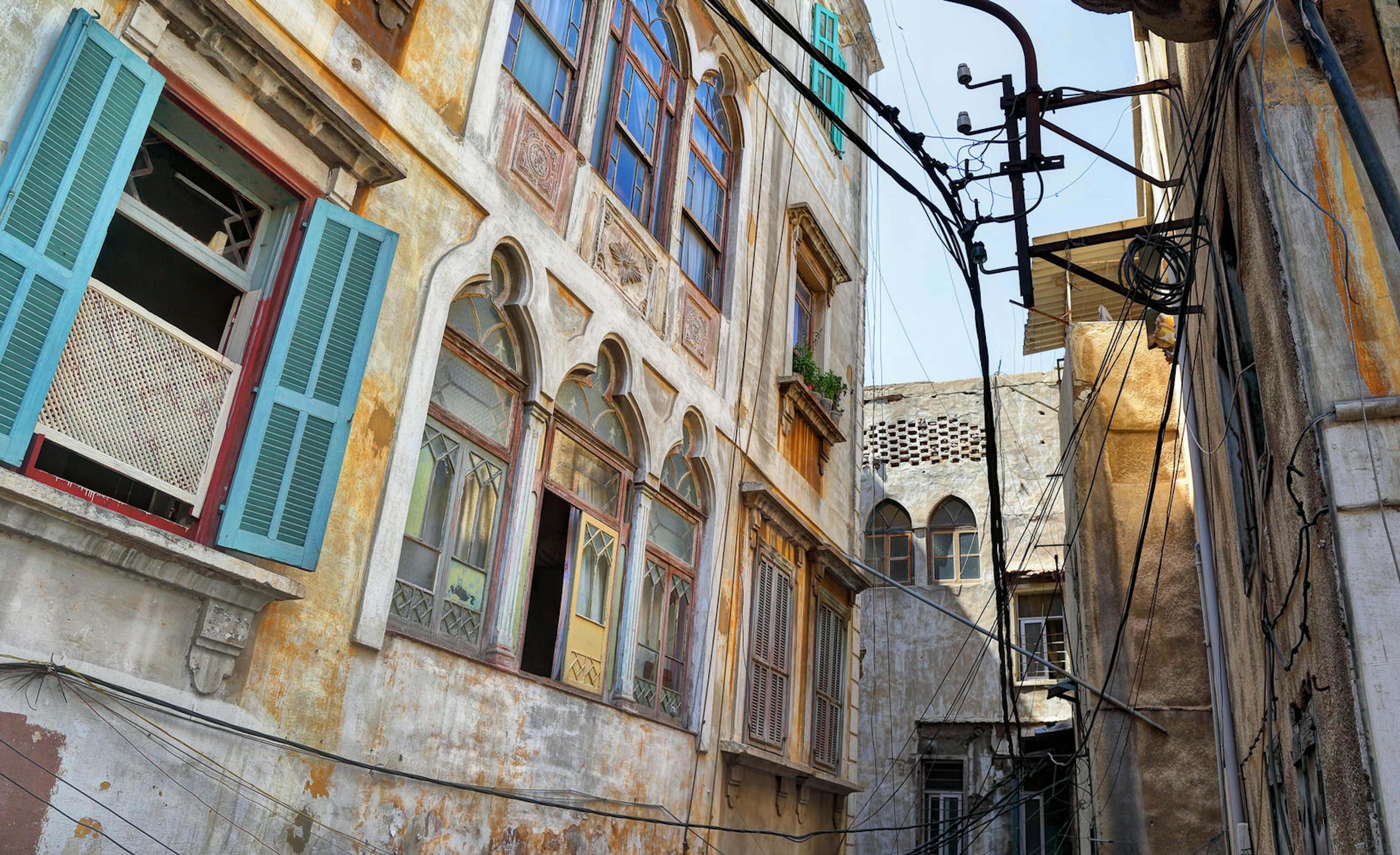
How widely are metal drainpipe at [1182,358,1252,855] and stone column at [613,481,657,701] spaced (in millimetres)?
4791

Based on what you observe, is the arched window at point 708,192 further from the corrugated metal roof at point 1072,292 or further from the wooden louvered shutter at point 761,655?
the corrugated metal roof at point 1072,292

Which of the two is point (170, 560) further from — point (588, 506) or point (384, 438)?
point (588, 506)

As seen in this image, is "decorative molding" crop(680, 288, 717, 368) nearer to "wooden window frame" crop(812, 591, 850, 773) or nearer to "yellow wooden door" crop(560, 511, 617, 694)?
"yellow wooden door" crop(560, 511, 617, 694)

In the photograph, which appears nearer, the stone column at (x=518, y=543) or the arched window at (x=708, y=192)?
the stone column at (x=518, y=543)

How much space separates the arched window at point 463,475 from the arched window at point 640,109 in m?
2.23

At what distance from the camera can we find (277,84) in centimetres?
532

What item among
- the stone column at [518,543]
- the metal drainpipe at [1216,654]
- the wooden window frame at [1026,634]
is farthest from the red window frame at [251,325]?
the wooden window frame at [1026,634]

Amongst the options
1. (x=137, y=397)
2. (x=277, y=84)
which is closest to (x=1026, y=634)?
(x=277, y=84)

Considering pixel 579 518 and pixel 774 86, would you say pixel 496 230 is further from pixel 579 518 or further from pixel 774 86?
pixel 774 86

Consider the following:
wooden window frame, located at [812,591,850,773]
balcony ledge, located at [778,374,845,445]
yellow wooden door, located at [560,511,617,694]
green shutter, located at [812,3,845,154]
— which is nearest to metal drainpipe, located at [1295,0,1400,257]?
yellow wooden door, located at [560,511,617,694]

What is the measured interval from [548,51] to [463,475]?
3.64m

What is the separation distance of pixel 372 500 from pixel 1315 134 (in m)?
5.12

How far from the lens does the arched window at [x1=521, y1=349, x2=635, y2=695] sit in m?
7.81

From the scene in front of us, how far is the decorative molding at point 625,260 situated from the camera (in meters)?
8.63
